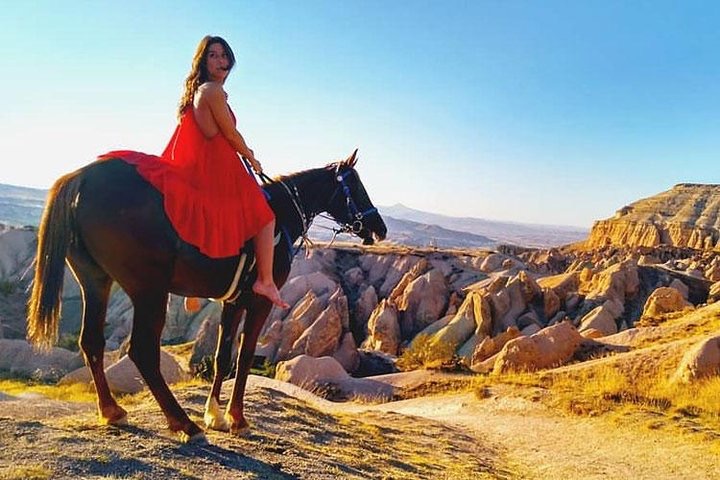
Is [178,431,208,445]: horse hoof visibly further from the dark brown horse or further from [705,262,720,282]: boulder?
[705,262,720,282]: boulder

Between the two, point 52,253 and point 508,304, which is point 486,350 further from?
point 52,253

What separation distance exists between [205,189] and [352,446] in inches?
136

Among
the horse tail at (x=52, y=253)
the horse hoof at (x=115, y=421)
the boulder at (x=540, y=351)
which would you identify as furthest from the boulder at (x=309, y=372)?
the horse tail at (x=52, y=253)

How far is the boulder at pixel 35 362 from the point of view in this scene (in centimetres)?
2122

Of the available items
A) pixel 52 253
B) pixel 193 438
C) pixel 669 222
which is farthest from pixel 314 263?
pixel 669 222

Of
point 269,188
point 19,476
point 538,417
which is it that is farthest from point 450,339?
point 19,476

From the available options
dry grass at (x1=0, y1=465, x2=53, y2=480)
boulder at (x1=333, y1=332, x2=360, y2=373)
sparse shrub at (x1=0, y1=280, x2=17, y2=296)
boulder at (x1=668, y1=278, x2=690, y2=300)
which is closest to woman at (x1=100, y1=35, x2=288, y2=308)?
dry grass at (x1=0, y1=465, x2=53, y2=480)

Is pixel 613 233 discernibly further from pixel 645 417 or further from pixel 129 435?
pixel 129 435

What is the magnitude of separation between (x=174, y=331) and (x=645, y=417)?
37.8 metres

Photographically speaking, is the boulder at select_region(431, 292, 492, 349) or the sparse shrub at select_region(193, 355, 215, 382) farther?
the boulder at select_region(431, 292, 492, 349)

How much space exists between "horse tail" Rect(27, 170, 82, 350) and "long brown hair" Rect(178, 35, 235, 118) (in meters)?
1.18

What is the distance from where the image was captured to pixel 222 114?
4680 millimetres

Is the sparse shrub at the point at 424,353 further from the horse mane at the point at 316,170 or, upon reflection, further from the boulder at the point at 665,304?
the horse mane at the point at 316,170

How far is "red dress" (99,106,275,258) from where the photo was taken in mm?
4414
